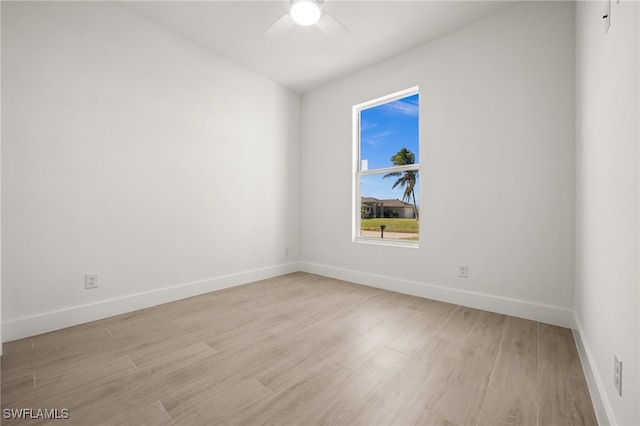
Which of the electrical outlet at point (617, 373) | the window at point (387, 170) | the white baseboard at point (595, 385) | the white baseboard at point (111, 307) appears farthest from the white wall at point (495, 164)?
the white baseboard at point (111, 307)

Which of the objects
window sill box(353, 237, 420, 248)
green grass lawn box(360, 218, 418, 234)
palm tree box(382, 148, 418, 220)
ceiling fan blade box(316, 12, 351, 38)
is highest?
ceiling fan blade box(316, 12, 351, 38)

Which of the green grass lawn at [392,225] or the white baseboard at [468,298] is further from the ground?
the green grass lawn at [392,225]

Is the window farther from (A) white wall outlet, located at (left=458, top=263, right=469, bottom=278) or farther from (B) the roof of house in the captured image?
(A) white wall outlet, located at (left=458, top=263, right=469, bottom=278)

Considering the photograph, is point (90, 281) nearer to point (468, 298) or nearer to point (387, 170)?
point (387, 170)

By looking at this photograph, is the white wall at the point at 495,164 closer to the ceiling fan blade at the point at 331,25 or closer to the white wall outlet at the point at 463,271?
the white wall outlet at the point at 463,271

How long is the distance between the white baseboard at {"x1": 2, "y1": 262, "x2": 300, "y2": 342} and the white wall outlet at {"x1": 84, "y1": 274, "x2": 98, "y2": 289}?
16 centimetres

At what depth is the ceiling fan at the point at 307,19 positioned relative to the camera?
2152mm

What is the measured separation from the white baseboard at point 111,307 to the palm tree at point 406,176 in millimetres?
2174

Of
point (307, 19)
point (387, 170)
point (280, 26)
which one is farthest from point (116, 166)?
point (387, 170)

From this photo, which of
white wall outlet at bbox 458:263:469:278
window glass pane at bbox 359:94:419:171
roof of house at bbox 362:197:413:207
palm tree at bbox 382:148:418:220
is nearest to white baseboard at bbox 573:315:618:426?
white wall outlet at bbox 458:263:469:278

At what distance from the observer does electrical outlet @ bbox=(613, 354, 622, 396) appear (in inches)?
41.0

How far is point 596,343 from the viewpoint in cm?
145

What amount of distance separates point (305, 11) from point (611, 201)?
2.31 metres

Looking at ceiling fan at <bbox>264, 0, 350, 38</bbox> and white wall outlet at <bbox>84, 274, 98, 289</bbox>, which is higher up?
ceiling fan at <bbox>264, 0, 350, 38</bbox>
